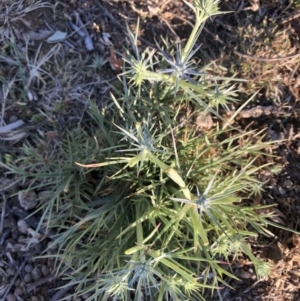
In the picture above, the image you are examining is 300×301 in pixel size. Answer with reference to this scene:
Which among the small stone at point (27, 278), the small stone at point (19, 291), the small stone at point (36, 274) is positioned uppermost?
→ the small stone at point (36, 274)

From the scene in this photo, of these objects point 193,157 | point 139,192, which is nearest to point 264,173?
point 193,157

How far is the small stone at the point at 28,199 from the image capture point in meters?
1.92

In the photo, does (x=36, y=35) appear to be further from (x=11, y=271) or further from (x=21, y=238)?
(x=11, y=271)

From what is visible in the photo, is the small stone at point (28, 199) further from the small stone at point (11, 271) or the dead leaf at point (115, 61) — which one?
the dead leaf at point (115, 61)

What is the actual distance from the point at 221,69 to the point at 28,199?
0.88m

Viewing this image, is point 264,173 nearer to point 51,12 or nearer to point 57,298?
point 57,298

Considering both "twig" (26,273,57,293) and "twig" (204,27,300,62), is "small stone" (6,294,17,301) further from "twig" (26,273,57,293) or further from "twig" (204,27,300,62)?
"twig" (204,27,300,62)

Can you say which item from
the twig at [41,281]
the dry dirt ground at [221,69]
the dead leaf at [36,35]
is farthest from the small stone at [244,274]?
the dead leaf at [36,35]

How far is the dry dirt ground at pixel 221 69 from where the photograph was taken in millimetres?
1935

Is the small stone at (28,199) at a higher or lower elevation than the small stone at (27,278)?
higher

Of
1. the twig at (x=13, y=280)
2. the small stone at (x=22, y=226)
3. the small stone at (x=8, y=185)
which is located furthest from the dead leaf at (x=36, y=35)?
the twig at (x=13, y=280)

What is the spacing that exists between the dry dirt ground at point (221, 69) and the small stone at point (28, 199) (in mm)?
53

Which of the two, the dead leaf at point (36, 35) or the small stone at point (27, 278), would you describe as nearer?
the small stone at point (27, 278)

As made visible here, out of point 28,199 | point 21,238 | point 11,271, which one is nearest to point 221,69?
point 28,199
